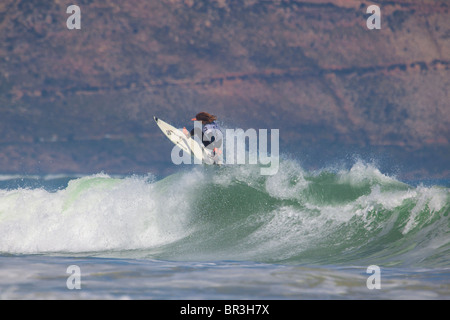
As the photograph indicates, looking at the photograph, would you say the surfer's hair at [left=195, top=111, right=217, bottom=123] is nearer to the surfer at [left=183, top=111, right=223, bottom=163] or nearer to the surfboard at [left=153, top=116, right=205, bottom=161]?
the surfer at [left=183, top=111, right=223, bottom=163]

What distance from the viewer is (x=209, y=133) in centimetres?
1145

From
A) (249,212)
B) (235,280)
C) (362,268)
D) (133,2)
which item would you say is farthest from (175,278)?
(133,2)

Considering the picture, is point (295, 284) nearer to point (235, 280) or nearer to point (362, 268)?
point (235, 280)

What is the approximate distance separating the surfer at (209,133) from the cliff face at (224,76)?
41424 millimetres

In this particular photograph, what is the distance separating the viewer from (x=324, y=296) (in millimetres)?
5727

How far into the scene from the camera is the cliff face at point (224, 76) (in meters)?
53.5

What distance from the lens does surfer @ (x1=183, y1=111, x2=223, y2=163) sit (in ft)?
37.5

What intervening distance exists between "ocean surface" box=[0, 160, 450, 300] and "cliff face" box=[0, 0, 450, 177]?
40.3 m

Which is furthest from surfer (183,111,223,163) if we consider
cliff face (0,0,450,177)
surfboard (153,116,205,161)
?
cliff face (0,0,450,177)

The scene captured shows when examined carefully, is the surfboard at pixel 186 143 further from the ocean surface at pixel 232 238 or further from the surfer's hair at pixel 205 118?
the surfer's hair at pixel 205 118

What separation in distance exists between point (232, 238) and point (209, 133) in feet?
7.33

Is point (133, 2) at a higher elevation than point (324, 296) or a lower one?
higher

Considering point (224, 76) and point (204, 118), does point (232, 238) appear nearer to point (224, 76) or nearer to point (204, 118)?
point (204, 118)

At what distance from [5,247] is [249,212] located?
4.09 m
